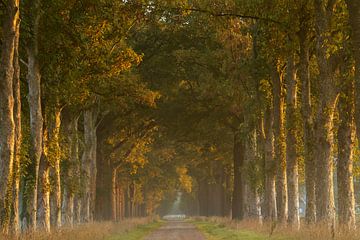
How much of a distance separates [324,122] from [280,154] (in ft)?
24.9

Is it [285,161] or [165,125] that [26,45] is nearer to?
[285,161]

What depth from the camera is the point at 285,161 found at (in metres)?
30.0

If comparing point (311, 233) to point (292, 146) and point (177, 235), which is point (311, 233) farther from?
point (177, 235)

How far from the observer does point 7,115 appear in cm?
1919

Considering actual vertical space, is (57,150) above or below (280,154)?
above

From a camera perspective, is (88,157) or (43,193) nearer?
(43,193)

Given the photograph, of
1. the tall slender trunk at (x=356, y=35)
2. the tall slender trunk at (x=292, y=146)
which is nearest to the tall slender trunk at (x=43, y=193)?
the tall slender trunk at (x=292, y=146)

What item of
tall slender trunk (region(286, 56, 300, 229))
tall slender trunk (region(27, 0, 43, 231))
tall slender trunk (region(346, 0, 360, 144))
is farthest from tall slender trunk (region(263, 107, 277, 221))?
tall slender trunk (region(346, 0, 360, 144))

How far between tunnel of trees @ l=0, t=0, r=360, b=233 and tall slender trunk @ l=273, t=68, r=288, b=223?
6cm

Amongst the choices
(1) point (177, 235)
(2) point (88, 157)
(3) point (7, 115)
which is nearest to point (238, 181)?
(2) point (88, 157)

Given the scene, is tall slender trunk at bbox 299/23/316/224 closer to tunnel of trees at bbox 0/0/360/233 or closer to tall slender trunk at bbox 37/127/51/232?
tunnel of trees at bbox 0/0/360/233

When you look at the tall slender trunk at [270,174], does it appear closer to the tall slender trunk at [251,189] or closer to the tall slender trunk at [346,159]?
the tall slender trunk at [251,189]

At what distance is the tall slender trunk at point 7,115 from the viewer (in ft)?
62.1

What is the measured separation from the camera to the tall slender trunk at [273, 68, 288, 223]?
29812mm
